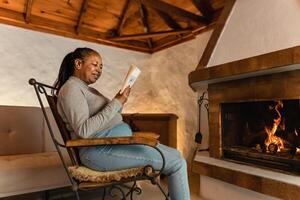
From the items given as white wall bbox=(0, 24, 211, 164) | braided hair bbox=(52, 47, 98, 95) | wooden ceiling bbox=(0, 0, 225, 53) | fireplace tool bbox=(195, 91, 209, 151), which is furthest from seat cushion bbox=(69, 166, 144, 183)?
wooden ceiling bbox=(0, 0, 225, 53)

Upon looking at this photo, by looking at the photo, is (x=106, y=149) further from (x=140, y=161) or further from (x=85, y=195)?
(x=85, y=195)

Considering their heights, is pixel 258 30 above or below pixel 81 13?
below

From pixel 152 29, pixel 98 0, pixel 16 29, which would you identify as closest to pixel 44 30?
pixel 16 29

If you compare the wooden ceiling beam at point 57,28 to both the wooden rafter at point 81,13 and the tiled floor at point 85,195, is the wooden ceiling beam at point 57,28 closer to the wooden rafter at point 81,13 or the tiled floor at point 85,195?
the wooden rafter at point 81,13

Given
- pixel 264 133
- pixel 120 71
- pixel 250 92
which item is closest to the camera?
pixel 250 92

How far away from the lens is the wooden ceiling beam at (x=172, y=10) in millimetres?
2994

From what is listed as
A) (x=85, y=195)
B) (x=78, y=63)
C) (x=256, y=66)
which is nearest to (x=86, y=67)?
(x=78, y=63)

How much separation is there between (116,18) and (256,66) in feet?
8.25

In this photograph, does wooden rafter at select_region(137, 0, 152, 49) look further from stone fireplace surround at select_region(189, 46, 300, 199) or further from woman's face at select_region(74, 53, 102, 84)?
woman's face at select_region(74, 53, 102, 84)

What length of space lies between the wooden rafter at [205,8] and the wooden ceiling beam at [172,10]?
6cm

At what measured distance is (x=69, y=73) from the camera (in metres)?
1.58

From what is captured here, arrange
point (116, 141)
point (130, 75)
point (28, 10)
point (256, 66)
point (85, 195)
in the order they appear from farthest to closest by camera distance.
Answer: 1. point (28, 10)
2. point (85, 195)
3. point (256, 66)
4. point (130, 75)
5. point (116, 141)

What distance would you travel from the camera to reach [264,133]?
226 cm

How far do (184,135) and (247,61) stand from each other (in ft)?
5.98
